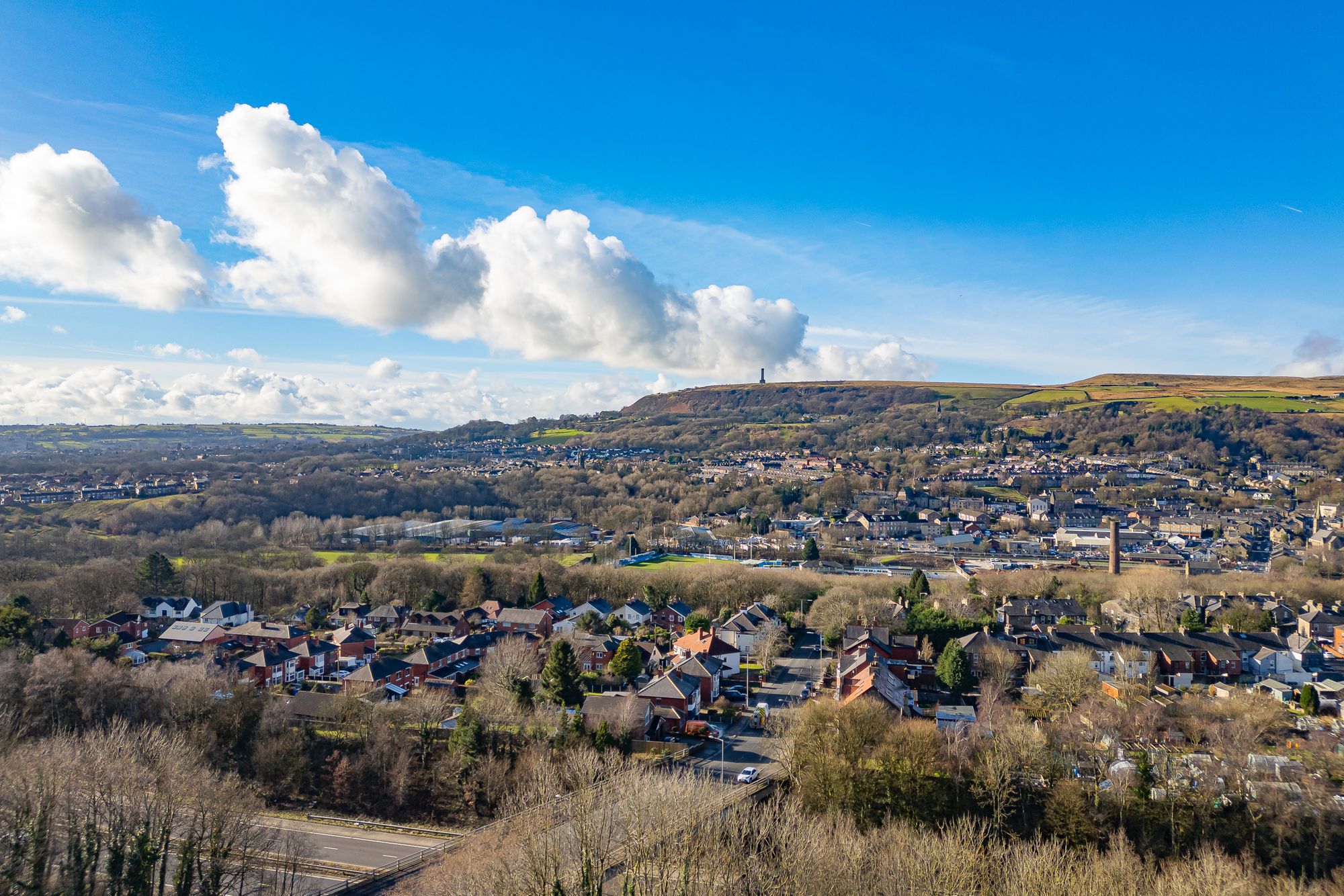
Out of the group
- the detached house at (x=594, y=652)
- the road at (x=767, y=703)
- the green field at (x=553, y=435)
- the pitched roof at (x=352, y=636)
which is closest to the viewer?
the road at (x=767, y=703)

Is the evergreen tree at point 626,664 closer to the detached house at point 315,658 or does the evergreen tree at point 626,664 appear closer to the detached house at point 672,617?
the detached house at point 672,617

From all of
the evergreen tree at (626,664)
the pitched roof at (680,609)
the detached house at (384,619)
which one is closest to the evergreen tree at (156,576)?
the detached house at (384,619)

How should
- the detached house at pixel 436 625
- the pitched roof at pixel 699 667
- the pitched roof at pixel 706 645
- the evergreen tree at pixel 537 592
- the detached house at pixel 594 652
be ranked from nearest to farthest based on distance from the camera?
the pitched roof at pixel 699 667 → the detached house at pixel 594 652 → the pitched roof at pixel 706 645 → the detached house at pixel 436 625 → the evergreen tree at pixel 537 592

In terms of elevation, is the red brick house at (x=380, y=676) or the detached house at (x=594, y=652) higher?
the red brick house at (x=380, y=676)

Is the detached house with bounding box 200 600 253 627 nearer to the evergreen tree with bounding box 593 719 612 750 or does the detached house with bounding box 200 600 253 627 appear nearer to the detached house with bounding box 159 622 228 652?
the detached house with bounding box 159 622 228 652

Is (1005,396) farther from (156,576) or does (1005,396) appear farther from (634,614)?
(156,576)

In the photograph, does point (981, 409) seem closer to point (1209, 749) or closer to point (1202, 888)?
point (1209, 749)

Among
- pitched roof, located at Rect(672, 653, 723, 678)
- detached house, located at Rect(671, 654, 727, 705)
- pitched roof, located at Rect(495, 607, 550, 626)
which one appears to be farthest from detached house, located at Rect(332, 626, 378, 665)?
detached house, located at Rect(671, 654, 727, 705)

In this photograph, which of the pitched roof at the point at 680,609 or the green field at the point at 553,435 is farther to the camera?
the green field at the point at 553,435
